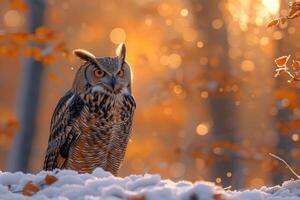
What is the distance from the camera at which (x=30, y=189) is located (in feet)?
15.3

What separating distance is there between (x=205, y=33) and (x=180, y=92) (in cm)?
145

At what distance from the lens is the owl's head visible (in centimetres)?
730

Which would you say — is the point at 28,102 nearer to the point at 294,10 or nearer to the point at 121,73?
the point at 121,73

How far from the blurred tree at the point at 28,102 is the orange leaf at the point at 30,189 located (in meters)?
11.3

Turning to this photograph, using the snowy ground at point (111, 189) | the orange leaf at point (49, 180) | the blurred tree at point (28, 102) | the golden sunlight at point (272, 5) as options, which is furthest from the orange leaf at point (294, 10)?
the blurred tree at point (28, 102)

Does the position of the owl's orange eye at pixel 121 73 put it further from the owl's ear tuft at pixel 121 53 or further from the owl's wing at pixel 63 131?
the owl's wing at pixel 63 131

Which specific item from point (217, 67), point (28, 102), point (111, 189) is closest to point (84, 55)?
point (111, 189)

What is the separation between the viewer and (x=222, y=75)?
13211 millimetres

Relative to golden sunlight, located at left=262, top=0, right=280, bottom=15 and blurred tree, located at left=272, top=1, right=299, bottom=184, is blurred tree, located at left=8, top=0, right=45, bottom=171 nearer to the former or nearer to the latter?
golden sunlight, located at left=262, top=0, right=280, bottom=15

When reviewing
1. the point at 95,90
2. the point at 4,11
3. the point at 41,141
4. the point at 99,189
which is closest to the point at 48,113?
the point at 41,141

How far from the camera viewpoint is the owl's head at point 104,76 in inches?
287

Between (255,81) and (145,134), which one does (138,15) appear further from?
(255,81)

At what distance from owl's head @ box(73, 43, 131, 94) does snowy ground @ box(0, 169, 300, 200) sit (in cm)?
242

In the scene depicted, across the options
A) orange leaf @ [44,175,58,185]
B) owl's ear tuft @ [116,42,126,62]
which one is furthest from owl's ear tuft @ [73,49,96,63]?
orange leaf @ [44,175,58,185]
